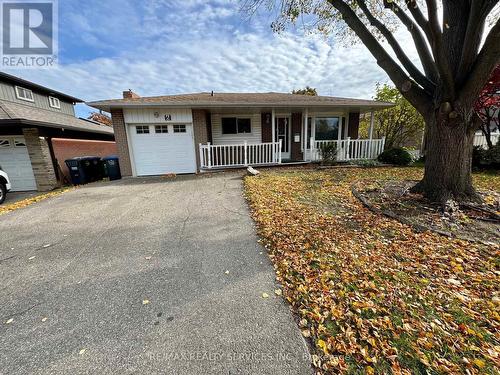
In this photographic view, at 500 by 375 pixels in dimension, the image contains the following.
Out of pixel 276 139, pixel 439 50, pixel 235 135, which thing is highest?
pixel 439 50

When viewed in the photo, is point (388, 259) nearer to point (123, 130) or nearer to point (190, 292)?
point (190, 292)

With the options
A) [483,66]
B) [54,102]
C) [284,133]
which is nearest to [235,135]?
[284,133]

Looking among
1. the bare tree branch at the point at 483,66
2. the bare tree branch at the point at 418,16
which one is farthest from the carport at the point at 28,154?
the bare tree branch at the point at 483,66

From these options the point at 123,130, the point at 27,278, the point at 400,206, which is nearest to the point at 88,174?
the point at 123,130

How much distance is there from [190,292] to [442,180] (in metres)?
5.50

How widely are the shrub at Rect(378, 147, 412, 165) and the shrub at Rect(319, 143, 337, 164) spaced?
7.81 ft

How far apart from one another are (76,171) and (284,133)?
34.5 ft

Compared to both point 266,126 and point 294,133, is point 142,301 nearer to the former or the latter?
point 266,126

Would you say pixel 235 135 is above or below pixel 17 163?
above

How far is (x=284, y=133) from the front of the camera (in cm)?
1247

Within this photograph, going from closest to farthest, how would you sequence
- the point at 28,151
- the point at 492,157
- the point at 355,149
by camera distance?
the point at 492,157, the point at 28,151, the point at 355,149

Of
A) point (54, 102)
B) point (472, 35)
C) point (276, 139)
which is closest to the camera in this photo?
point (472, 35)

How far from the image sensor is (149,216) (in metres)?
4.99

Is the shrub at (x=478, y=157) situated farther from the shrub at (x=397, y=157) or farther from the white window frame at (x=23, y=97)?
the white window frame at (x=23, y=97)
